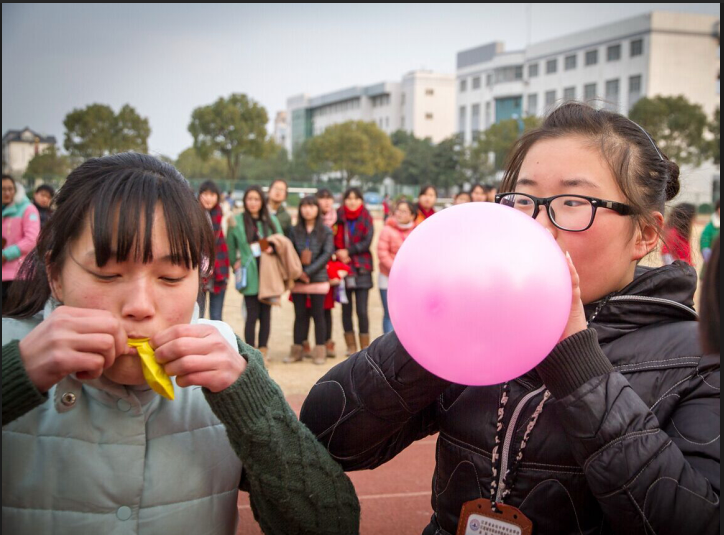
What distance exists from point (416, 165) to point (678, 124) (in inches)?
1170

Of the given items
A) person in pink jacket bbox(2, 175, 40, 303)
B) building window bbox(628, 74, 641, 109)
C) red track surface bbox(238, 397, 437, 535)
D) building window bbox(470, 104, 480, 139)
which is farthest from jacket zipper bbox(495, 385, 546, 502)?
building window bbox(470, 104, 480, 139)

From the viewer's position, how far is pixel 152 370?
131 centimetres

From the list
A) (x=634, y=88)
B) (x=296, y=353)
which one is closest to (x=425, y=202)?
(x=296, y=353)

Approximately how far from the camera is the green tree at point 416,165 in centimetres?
6724

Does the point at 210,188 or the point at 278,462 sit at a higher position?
the point at 210,188

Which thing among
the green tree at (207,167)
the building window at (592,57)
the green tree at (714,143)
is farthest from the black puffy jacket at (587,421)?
the building window at (592,57)

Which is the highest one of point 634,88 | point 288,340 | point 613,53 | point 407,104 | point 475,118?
point 613,53

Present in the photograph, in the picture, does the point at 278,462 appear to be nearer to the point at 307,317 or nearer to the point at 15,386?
the point at 15,386

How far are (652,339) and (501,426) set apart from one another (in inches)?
15.4

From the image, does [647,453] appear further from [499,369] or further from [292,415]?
[292,415]

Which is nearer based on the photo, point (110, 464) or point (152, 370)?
point (152, 370)

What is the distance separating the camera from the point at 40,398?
50.5 inches

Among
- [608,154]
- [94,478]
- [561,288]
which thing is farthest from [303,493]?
[608,154]

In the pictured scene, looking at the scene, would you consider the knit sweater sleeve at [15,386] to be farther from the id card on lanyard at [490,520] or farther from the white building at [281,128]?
the white building at [281,128]
